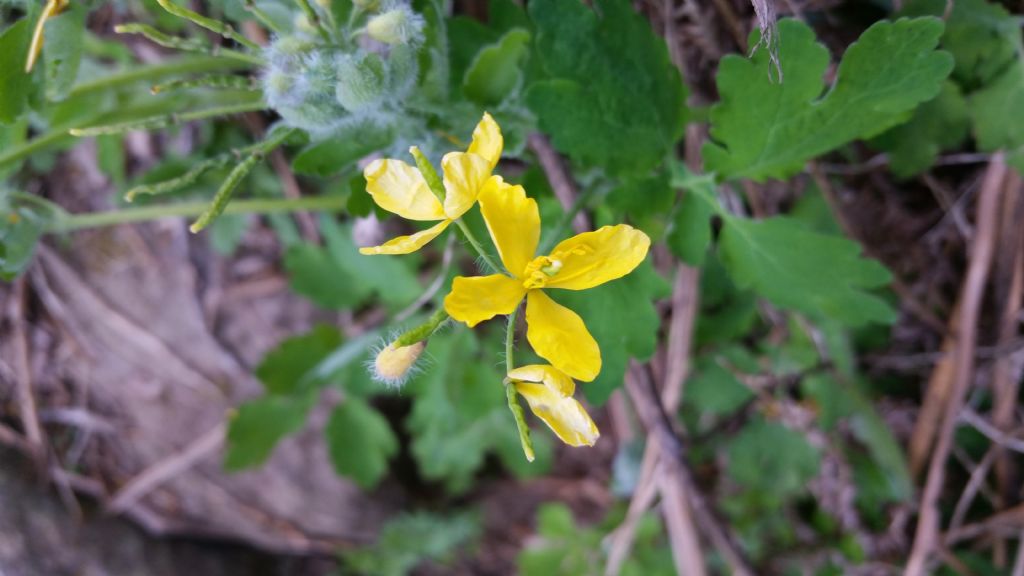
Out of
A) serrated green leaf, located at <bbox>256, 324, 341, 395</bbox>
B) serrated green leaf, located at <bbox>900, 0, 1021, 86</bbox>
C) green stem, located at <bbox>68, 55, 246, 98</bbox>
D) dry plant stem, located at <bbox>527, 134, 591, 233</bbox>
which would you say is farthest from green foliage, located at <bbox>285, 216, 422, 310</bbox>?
serrated green leaf, located at <bbox>900, 0, 1021, 86</bbox>

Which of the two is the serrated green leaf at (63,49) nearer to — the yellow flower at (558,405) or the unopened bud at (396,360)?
the unopened bud at (396,360)

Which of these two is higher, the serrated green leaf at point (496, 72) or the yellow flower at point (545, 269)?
the serrated green leaf at point (496, 72)

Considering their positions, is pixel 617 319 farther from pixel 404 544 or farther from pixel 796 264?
pixel 404 544

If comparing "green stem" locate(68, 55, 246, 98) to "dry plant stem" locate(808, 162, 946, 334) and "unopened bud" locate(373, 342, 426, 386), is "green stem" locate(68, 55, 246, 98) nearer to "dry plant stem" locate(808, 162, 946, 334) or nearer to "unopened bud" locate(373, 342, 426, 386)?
"unopened bud" locate(373, 342, 426, 386)

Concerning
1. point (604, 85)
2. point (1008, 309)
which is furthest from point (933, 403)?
point (604, 85)

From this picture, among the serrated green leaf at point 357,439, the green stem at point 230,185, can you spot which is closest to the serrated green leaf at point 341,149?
the green stem at point 230,185

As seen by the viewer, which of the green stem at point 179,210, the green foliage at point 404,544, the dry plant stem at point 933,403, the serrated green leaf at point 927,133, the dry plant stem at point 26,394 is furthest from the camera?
the green foliage at point 404,544

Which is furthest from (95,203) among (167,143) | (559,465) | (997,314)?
(997,314)

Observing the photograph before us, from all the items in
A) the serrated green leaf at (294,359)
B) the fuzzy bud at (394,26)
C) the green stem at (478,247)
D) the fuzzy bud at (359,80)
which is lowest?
the serrated green leaf at (294,359)
